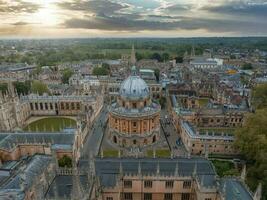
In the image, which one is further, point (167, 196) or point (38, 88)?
point (38, 88)

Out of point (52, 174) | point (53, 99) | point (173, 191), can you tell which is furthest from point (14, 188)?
point (53, 99)

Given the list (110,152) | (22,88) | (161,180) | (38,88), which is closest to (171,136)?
(110,152)

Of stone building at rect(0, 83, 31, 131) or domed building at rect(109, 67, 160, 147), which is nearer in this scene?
domed building at rect(109, 67, 160, 147)

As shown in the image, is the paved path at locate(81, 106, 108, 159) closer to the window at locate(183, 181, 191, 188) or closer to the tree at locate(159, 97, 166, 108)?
the window at locate(183, 181, 191, 188)

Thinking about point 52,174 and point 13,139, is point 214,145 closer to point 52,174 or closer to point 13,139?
point 52,174

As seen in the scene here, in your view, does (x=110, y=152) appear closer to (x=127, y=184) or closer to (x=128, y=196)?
(x=128, y=196)

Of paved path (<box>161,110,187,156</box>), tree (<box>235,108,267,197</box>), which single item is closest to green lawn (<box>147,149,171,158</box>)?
paved path (<box>161,110,187,156</box>)

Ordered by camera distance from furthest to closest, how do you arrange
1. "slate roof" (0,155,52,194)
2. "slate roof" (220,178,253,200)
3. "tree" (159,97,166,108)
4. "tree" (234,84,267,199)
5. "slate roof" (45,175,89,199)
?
1. "tree" (159,97,166,108)
2. "tree" (234,84,267,199)
3. "slate roof" (220,178,253,200)
4. "slate roof" (0,155,52,194)
5. "slate roof" (45,175,89,199)
